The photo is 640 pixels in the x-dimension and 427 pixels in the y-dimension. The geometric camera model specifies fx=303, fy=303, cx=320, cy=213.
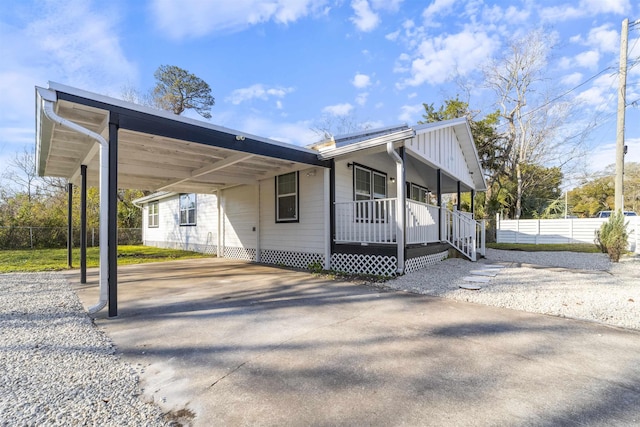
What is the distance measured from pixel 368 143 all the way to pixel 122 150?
5.20 metres

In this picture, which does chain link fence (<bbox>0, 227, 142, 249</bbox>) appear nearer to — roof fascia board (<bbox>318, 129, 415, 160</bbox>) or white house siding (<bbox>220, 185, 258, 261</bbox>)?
white house siding (<bbox>220, 185, 258, 261</bbox>)

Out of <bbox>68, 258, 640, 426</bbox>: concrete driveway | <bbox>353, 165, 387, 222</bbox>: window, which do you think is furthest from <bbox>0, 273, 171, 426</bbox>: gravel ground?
<bbox>353, 165, 387, 222</bbox>: window

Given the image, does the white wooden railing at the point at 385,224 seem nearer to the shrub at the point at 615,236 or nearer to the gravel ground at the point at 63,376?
the shrub at the point at 615,236

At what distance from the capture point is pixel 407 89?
2047 centimetres

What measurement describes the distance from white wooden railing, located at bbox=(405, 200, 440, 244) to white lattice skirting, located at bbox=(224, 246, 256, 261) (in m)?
5.45

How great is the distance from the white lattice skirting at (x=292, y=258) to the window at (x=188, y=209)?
6472 mm

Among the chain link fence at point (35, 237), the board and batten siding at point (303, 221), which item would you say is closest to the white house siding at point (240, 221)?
the board and batten siding at point (303, 221)

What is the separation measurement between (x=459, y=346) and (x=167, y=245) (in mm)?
17078

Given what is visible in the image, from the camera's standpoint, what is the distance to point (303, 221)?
28.2 ft

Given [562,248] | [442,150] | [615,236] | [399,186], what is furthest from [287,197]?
[562,248]

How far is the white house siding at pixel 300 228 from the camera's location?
8195 millimetres

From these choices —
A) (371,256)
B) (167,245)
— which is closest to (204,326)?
(371,256)

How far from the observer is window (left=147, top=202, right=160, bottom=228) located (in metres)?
18.3

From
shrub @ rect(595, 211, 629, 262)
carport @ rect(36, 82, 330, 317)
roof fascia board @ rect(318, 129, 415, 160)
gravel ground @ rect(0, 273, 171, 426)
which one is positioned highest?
roof fascia board @ rect(318, 129, 415, 160)
